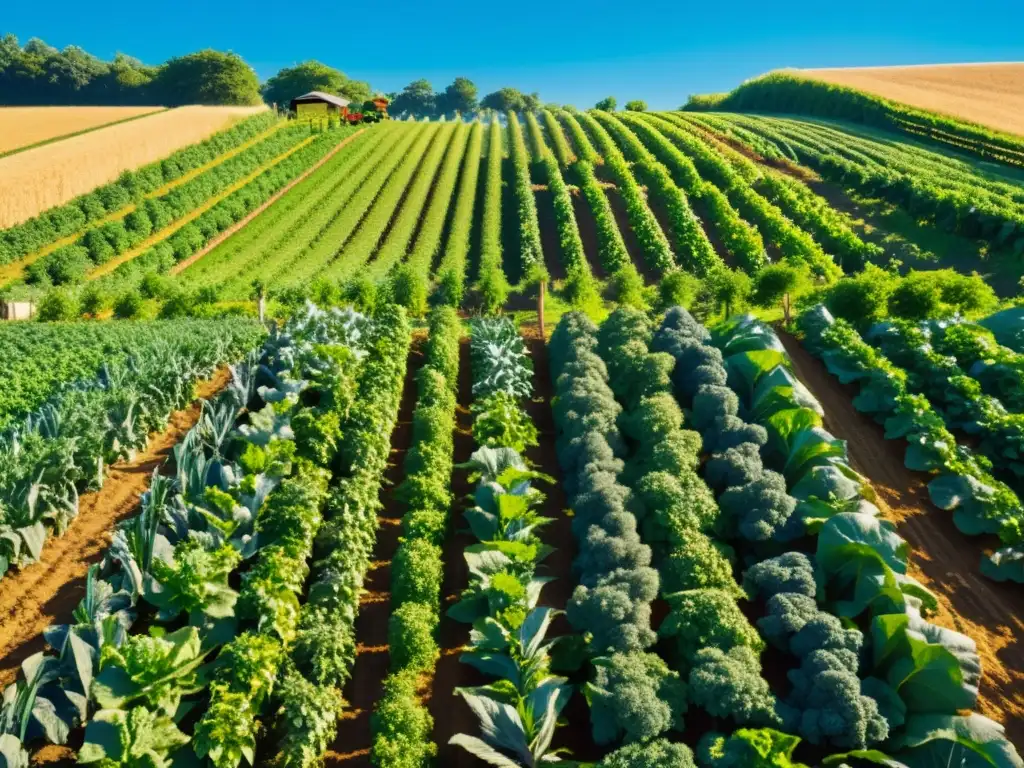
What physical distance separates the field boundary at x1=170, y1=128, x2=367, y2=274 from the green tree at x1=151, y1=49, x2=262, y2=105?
119 feet

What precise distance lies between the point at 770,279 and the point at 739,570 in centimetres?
1242

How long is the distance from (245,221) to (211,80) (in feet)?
171

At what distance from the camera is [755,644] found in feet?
30.7

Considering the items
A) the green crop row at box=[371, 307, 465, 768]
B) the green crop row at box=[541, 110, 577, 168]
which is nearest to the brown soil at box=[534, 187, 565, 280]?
the green crop row at box=[541, 110, 577, 168]

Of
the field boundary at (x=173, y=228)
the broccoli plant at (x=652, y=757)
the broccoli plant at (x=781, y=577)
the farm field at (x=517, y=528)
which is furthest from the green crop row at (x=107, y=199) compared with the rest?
the broccoli plant at (x=652, y=757)

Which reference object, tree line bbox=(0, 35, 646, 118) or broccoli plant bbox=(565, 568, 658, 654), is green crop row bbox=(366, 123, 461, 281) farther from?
tree line bbox=(0, 35, 646, 118)

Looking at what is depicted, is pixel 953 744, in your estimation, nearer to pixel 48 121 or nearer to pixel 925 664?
pixel 925 664

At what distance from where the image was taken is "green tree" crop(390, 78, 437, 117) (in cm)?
11981

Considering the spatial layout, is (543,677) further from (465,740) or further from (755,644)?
(755,644)

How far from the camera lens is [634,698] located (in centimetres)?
841

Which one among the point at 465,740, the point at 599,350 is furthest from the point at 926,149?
the point at 465,740

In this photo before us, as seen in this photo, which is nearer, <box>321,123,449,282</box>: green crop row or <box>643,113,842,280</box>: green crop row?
<box>643,113,842,280</box>: green crop row

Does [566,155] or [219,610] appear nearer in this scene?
[219,610]

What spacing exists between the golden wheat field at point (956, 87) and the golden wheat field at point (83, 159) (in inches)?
2162
